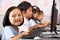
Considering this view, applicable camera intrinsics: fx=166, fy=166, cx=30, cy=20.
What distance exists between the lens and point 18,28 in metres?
1.73

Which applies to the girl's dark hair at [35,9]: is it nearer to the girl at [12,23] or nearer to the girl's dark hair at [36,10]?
the girl's dark hair at [36,10]

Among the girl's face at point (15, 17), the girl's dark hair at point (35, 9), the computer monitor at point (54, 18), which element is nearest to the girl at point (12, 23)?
the girl's face at point (15, 17)

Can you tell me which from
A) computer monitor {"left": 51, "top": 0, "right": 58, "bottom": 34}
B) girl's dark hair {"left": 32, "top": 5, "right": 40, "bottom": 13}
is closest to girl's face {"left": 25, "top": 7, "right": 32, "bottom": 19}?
girl's dark hair {"left": 32, "top": 5, "right": 40, "bottom": 13}

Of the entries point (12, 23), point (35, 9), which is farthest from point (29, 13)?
point (12, 23)

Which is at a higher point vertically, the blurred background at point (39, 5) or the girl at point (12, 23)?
the blurred background at point (39, 5)

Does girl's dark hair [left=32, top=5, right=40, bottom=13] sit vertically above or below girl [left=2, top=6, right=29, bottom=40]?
above

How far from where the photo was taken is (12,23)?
1.71 m

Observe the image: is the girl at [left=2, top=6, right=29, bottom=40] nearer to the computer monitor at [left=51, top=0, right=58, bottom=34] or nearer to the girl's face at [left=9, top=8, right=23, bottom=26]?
the girl's face at [left=9, top=8, right=23, bottom=26]

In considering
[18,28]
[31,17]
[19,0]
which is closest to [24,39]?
[18,28]

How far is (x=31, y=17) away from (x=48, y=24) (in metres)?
0.20

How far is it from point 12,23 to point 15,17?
0.07 m

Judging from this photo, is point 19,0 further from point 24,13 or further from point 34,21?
point 34,21

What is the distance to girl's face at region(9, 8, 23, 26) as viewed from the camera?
1.70 meters

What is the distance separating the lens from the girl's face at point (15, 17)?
1698 mm
